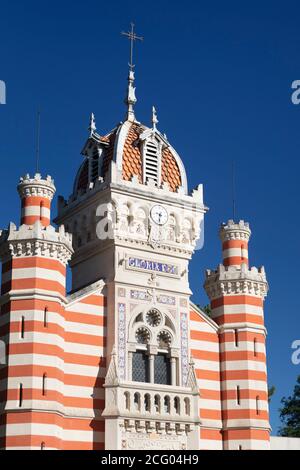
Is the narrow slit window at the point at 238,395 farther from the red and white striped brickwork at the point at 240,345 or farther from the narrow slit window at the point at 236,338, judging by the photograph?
the narrow slit window at the point at 236,338

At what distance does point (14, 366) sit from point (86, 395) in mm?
3594

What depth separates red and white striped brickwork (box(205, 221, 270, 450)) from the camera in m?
43.5

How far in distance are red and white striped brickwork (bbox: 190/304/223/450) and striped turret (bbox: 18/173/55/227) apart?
334 inches

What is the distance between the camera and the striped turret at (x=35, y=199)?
1618 inches

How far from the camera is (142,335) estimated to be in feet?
139

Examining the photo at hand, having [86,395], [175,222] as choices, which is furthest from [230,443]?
[175,222]

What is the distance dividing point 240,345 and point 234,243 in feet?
16.7

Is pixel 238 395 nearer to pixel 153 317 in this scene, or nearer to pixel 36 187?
pixel 153 317

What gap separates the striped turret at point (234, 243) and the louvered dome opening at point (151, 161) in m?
4.36

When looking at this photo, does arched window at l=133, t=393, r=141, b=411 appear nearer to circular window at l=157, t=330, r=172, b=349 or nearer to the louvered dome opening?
circular window at l=157, t=330, r=172, b=349

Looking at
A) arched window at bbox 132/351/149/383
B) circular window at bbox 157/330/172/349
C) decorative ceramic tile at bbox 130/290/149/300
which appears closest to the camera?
arched window at bbox 132/351/149/383

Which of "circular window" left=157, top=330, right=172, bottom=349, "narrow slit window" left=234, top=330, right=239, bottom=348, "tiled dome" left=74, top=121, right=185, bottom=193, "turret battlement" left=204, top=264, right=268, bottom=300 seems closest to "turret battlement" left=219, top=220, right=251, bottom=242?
"turret battlement" left=204, top=264, right=268, bottom=300

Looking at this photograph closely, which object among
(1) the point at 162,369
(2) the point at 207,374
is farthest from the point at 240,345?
(1) the point at 162,369

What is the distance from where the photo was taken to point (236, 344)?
4481cm
